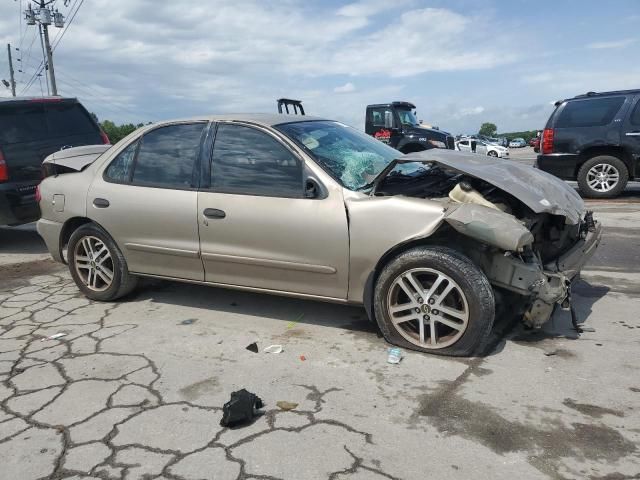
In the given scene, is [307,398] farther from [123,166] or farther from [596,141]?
[596,141]

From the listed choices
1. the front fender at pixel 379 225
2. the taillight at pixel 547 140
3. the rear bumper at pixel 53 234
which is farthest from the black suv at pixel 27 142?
the taillight at pixel 547 140

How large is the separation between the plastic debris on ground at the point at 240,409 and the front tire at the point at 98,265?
2.21 meters

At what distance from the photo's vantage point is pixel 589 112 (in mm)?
9578

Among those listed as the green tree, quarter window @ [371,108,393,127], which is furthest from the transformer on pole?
the green tree

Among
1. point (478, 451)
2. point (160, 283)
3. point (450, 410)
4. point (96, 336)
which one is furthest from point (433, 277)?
point (160, 283)

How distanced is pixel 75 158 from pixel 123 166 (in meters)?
1.01

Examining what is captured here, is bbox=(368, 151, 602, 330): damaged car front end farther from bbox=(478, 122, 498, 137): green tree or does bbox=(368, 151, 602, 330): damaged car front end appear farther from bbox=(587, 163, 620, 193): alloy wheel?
bbox=(478, 122, 498, 137): green tree

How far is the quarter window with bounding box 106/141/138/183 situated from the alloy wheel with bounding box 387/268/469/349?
8.19ft

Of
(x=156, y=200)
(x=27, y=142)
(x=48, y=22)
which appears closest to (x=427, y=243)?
(x=156, y=200)

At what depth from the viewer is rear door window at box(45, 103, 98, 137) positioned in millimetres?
7410

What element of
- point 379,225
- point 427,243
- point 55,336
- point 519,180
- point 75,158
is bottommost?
point 55,336

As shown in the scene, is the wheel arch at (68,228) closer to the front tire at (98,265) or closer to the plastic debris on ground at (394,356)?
the front tire at (98,265)

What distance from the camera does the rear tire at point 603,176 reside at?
9.41m

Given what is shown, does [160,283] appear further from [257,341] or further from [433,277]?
[433,277]
